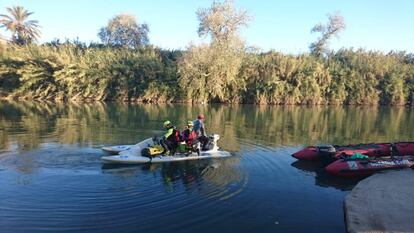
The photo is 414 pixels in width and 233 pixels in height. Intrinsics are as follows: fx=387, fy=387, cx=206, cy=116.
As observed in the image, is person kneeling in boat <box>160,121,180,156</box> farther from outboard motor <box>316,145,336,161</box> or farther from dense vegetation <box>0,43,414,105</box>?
dense vegetation <box>0,43,414,105</box>

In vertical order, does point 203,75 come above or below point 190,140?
above

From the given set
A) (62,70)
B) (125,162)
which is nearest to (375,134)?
(125,162)

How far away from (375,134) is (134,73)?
108 feet

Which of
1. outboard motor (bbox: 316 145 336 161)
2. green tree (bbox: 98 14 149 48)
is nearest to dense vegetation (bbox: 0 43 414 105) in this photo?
green tree (bbox: 98 14 149 48)

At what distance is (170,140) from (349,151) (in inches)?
260

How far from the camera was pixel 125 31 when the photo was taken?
64375mm

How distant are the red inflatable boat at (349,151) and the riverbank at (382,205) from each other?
2698 mm

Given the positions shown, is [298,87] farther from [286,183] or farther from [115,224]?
[115,224]

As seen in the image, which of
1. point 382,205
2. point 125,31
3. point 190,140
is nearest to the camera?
point 382,205

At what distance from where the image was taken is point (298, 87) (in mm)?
50188

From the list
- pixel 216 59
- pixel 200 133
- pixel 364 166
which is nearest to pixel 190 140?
pixel 200 133

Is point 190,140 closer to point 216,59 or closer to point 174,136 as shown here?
point 174,136

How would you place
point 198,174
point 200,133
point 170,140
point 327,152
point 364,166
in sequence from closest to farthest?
point 198,174, point 364,166, point 170,140, point 327,152, point 200,133

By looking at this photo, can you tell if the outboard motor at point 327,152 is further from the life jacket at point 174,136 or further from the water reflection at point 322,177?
the life jacket at point 174,136
